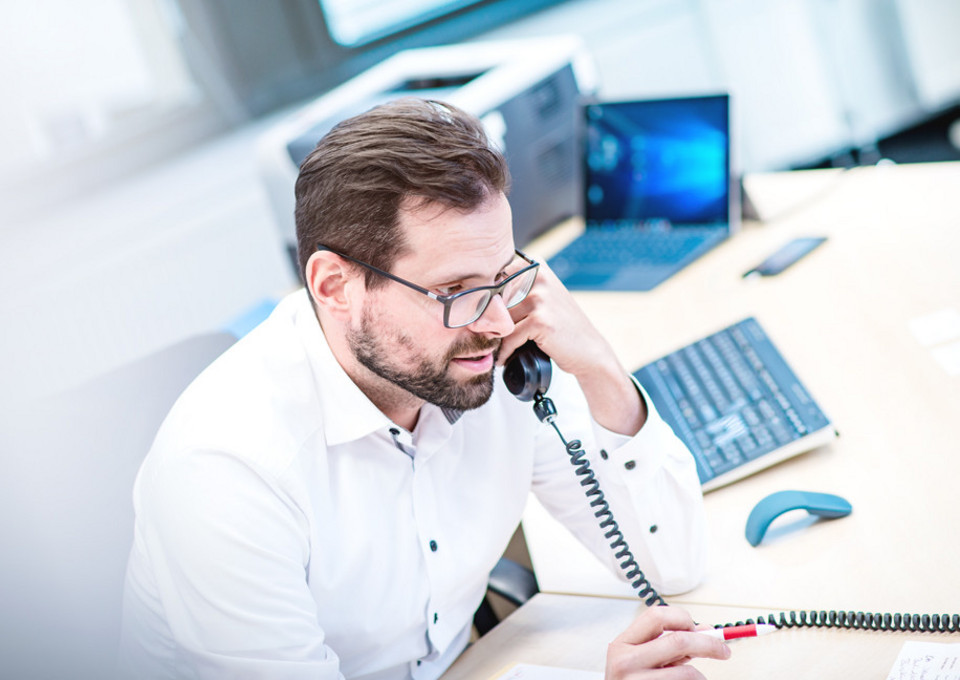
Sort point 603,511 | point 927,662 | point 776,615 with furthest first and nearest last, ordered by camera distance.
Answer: point 603,511 < point 776,615 < point 927,662

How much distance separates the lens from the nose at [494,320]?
1.03 metres

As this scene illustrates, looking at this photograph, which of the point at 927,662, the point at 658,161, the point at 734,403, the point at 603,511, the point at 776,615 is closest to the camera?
the point at 927,662

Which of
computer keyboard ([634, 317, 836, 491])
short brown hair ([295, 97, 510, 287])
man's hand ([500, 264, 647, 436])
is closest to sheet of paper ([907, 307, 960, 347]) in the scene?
computer keyboard ([634, 317, 836, 491])

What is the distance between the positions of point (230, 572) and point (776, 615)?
22.5 inches

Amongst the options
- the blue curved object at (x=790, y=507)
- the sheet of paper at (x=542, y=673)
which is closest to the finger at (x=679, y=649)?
the sheet of paper at (x=542, y=673)

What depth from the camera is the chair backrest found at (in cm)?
68

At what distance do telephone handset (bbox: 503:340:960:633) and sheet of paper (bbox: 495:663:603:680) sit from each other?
132 millimetres

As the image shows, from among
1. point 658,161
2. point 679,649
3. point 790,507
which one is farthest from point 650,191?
point 679,649

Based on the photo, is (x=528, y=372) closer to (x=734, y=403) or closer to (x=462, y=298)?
(x=462, y=298)

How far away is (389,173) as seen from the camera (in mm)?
971

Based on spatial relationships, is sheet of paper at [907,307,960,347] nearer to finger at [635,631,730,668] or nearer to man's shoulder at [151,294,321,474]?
finger at [635,631,730,668]

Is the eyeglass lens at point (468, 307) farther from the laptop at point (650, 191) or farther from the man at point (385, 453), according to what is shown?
the laptop at point (650, 191)

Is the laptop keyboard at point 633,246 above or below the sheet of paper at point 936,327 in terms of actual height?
above

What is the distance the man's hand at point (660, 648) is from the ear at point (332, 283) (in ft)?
1.54
